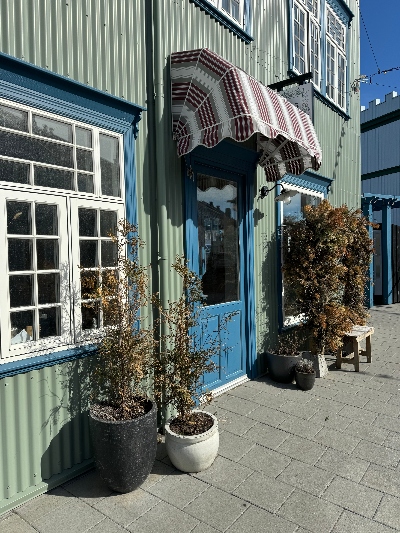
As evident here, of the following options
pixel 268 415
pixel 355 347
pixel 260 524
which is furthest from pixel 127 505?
pixel 355 347

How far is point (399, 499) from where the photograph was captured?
299 centimetres

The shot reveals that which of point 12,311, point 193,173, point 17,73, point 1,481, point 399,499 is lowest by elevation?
point 399,499

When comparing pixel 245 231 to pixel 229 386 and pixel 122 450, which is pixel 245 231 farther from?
pixel 122 450

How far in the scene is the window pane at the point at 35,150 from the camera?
297 centimetres

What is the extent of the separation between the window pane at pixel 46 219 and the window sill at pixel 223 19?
3152 mm

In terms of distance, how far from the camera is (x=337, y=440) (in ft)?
12.9

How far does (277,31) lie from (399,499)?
21.3 ft

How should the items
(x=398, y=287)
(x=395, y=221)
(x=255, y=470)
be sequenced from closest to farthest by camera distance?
1. (x=255, y=470)
2. (x=398, y=287)
3. (x=395, y=221)

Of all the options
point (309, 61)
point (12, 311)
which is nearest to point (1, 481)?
point (12, 311)

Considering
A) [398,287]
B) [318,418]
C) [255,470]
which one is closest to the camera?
[255,470]

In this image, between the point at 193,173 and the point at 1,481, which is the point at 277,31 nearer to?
the point at 193,173

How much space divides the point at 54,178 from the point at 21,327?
125cm

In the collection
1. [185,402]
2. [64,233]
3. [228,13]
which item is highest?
[228,13]

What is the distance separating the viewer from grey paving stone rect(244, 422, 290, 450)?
390 centimetres
